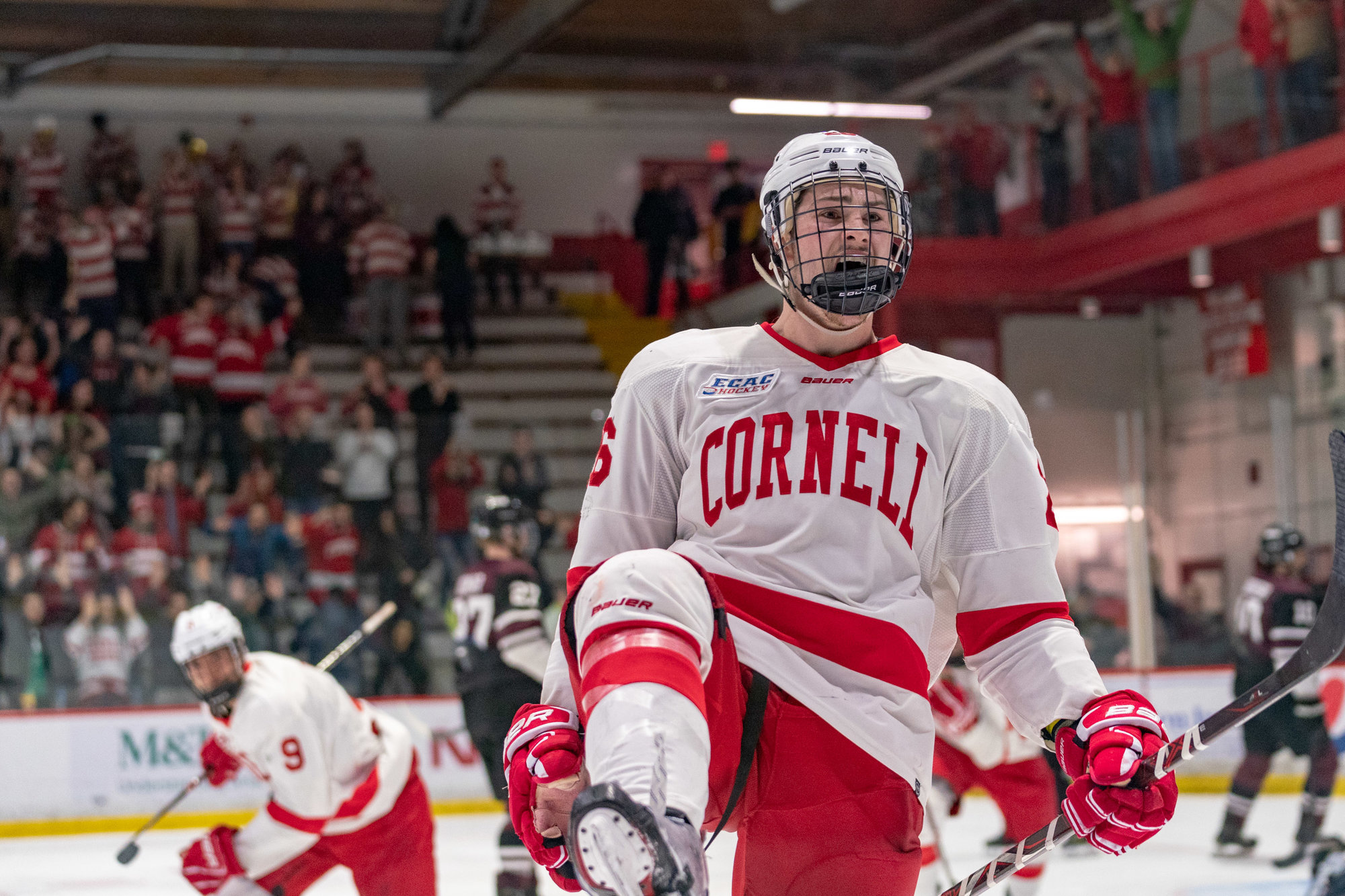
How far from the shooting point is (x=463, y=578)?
216 inches

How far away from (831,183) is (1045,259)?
10.3 meters

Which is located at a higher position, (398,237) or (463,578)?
(398,237)

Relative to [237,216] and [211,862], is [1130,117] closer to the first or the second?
[237,216]

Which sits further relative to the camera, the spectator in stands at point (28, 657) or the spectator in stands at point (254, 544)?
the spectator in stands at point (254, 544)

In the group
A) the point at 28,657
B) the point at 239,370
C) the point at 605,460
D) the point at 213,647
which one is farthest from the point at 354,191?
the point at 605,460

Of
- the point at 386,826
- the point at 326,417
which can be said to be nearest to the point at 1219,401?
the point at 326,417

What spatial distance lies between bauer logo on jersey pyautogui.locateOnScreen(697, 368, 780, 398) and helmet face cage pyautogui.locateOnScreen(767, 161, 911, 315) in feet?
0.39

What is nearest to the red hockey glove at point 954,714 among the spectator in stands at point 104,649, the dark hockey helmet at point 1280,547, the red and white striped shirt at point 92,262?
the dark hockey helmet at point 1280,547

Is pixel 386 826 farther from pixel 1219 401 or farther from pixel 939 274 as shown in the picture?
pixel 1219 401

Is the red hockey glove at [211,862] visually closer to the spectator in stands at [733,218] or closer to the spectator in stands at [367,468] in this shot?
the spectator in stands at [367,468]

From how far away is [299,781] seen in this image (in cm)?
365

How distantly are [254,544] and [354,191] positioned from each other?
601 cm

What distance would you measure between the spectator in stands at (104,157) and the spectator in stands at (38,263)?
66cm

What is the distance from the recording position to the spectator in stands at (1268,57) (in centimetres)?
938
